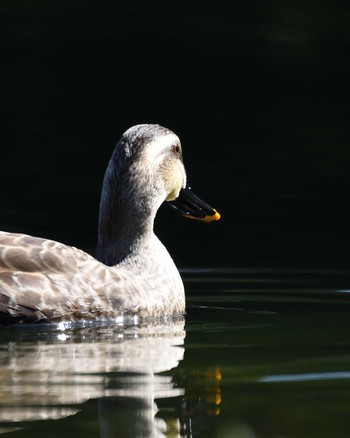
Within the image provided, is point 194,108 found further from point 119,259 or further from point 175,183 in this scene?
point 119,259

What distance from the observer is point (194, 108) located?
17.9m

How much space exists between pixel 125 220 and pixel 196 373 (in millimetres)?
2574

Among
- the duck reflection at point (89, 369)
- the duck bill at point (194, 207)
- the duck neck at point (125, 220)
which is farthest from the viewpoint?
the duck bill at point (194, 207)

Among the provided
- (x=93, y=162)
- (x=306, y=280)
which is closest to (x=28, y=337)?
(x=306, y=280)

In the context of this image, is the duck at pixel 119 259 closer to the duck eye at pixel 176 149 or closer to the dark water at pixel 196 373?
the duck eye at pixel 176 149

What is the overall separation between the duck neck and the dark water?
21.2 inches

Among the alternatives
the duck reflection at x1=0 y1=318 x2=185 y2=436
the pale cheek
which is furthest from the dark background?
the duck reflection at x1=0 y1=318 x2=185 y2=436

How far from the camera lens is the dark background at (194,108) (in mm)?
14164

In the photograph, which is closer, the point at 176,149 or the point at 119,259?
the point at 119,259

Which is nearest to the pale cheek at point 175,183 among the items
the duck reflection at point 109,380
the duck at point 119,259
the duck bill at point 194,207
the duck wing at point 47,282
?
the duck at point 119,259

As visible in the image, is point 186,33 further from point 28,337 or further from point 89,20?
point 28,337

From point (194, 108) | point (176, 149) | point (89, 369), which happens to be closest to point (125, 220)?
point (176, 149)

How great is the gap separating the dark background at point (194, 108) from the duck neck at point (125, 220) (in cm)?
313

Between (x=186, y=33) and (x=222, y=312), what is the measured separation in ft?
32.9
